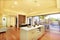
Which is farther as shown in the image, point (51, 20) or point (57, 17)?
point (51, 20)

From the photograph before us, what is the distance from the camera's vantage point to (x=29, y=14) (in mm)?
13445

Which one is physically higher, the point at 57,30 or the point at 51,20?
the point at 51,20

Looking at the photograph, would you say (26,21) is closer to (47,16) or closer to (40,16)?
(40,16)

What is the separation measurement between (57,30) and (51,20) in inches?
60.1

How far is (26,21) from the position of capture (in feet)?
47.1

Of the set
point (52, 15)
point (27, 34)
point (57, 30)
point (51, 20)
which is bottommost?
point (57, 30)

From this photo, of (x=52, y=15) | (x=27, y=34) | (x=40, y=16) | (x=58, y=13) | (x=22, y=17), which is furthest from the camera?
(x=22, y=17)

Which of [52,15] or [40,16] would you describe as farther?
[40,16]

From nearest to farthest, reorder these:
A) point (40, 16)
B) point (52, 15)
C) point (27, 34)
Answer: point (27, 34), point (52, 15), point (40, 16)

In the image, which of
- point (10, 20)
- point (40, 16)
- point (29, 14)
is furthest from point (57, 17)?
point (10, 20)

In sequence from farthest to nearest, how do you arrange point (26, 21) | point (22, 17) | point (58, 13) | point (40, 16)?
point (26, 21)
point (22, 17)
point (40, 16)
point (58, 13)

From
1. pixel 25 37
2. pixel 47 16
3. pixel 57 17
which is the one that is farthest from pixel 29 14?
pixel 25 37

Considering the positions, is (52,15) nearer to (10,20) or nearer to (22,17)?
(22,17)

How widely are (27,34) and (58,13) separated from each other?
647cm
